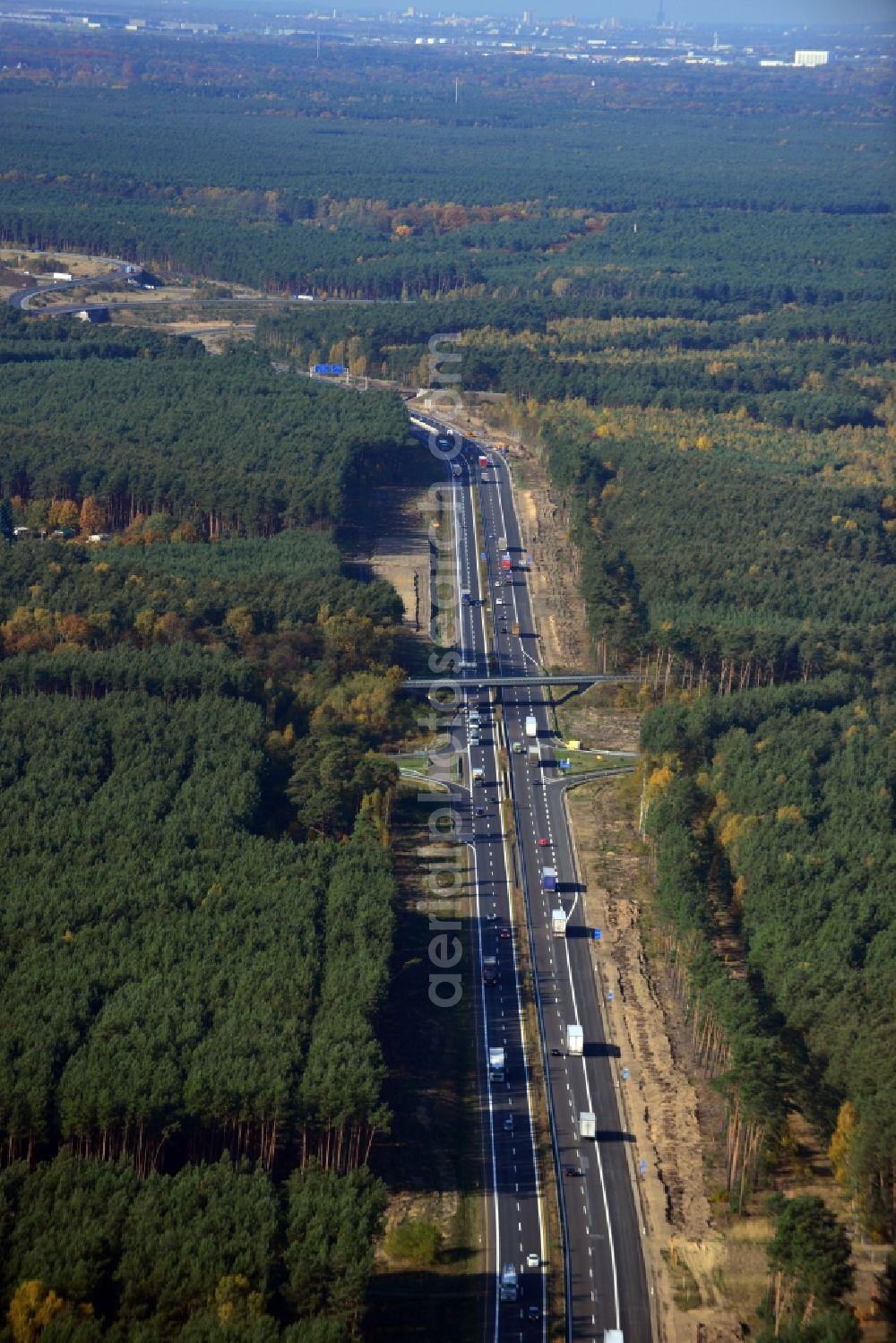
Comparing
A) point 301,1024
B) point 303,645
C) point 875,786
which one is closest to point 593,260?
point 303,645

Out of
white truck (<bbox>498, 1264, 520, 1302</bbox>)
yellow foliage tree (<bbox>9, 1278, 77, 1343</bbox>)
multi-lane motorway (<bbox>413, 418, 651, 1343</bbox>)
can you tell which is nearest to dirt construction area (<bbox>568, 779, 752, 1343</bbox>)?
multi-lane motorway (<bbox>413, 418, 651, 1343</bbox>)

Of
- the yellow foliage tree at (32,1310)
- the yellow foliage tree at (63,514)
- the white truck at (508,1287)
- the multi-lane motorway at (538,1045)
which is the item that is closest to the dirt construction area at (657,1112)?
the multi-lane motorway at (538,1045)

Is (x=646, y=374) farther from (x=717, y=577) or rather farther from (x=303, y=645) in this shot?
(x=303, y=645)

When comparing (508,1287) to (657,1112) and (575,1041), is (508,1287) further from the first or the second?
(575,1041)

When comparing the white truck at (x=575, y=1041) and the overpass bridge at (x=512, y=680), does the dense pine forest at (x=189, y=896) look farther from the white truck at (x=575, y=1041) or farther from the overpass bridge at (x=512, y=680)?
the white truck at (x=575, y=1041)

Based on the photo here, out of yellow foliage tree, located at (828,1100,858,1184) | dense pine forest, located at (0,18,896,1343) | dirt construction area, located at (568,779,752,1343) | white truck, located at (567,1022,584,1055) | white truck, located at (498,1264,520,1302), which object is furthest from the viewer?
white truck, located at (567,1022,584,1055)

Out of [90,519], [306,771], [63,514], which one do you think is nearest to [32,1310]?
[306,771]

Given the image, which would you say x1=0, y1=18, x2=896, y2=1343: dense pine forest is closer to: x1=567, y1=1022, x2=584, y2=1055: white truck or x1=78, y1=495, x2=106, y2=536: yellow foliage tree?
x1=78, y1=495, x2=106, y2=536: yellow foliage tree
